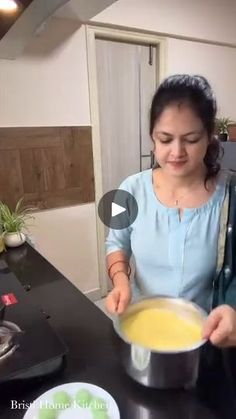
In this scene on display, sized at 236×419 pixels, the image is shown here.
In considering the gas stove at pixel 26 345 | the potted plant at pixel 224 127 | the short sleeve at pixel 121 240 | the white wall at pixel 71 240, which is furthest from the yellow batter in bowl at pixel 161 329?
the potted plant at pixel 224 127

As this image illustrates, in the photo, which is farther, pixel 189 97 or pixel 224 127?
pixel 224 127

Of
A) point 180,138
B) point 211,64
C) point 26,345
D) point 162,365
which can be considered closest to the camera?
point 162,365

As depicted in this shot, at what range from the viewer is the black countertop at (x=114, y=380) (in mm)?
546

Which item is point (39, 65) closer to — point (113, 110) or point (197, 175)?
point (113, 110)

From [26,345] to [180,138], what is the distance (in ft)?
1.96

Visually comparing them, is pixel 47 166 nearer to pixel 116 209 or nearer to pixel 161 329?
pixel 116 209

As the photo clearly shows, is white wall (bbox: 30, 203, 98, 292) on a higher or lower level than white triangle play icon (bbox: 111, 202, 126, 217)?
lower

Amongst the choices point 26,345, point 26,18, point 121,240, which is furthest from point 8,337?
point 26,18

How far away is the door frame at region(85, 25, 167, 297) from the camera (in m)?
2.20

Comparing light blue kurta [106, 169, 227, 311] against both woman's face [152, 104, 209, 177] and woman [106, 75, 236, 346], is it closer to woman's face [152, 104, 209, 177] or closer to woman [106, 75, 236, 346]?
woman [106, 75, 236, 346]

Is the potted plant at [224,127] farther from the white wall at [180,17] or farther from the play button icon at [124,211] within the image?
the play button icon at [124,211]

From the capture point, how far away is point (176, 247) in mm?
847

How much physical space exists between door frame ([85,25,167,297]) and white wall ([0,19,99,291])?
0.05m

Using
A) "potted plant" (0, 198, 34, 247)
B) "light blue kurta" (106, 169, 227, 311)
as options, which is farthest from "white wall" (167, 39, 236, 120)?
"light blue kurta" (106, 169, 227, 311)
